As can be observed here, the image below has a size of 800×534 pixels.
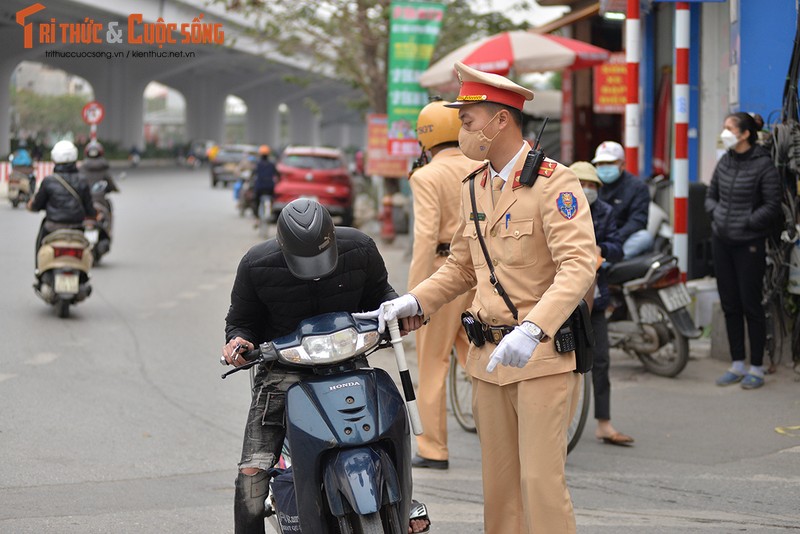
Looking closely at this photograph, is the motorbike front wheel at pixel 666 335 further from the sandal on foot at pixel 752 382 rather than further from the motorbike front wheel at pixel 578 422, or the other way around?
the motorbike front wheel at pixel 578 422

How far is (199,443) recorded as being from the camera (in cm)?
694

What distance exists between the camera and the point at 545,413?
3990 millimetres

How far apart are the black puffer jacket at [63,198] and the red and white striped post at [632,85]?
5499 mm

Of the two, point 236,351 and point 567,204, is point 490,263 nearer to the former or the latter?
point 567,204

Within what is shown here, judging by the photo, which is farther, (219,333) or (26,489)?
(219,333)

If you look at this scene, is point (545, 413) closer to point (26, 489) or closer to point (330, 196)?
point (26, 489)

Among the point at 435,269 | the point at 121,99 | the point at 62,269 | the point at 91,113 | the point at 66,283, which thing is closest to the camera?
the point at 435,269

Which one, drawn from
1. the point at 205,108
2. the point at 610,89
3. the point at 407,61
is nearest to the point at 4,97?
the point at 205,108

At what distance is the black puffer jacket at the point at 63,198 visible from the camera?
1169cm

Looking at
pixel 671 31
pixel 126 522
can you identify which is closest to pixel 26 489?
pixel 126 522

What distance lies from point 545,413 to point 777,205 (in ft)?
14.9

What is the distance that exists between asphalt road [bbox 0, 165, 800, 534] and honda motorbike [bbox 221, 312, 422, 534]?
4.82ft

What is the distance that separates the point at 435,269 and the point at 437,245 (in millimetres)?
137

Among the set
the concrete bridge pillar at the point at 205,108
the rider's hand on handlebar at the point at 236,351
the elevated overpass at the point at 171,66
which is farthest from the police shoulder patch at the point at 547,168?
the concrete bridge pillar at the point at 205,108
